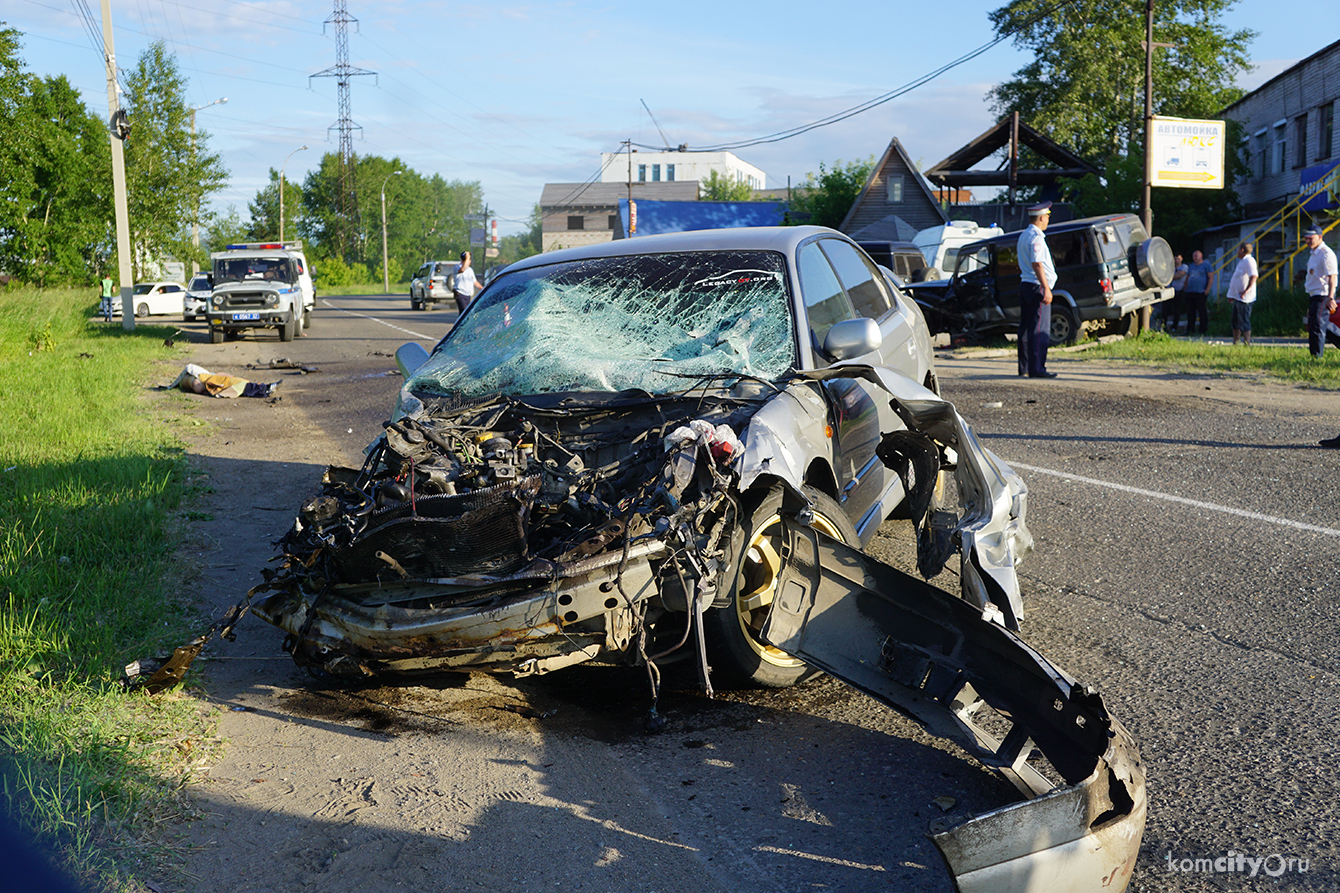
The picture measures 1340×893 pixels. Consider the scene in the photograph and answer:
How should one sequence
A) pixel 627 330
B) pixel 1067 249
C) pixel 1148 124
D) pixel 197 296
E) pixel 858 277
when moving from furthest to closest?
pixel 197 296 → pixel 1148 124 → pixel 1067 249 → pixel 858 277 → pixel 627 330

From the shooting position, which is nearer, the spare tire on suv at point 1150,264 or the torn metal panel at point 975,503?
the torn metal panel at point 975,503

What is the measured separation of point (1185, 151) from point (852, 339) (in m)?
23.1

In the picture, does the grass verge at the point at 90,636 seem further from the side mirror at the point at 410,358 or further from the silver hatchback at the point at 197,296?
the silver hatchback at the point at 197,296

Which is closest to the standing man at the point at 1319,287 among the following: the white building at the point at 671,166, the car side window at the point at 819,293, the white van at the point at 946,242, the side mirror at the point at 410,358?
the white van at the point at 946,242

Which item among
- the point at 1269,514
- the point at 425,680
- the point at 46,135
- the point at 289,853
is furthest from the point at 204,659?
the point at 46,135

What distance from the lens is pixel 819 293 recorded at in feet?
16.6

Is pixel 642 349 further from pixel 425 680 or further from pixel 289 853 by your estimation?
pixel 289 853

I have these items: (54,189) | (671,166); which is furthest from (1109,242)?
(671,166)

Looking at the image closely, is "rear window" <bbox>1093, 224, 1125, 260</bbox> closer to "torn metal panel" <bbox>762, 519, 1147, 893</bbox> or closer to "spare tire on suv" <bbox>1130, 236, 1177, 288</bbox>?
"spare tire on suv" <bbox>1130, 236, 1177, 288</bbox>

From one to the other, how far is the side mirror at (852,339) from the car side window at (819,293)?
0.25 metres

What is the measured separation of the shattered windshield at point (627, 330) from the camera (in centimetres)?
452

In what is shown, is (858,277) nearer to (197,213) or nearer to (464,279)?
(464,279)

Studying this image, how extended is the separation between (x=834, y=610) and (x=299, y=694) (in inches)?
83.3

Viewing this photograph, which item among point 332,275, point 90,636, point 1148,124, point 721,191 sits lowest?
point 90,636
